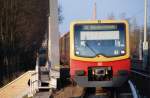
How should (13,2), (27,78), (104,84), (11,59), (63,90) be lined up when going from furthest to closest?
(11,59), (13,2), (27,78), (63,90), (104,84)

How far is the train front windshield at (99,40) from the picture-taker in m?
19.8

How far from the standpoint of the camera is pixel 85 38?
65.6 ft

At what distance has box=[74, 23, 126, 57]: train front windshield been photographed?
1978 centimetres

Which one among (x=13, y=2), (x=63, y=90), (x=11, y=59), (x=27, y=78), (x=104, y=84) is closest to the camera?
(x=104, y=84)

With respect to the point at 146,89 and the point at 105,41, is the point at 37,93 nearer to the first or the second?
the point at 105,41

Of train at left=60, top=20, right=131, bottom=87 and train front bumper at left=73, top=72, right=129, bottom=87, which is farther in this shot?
train at left=60, top=20, right=131, bottom=87

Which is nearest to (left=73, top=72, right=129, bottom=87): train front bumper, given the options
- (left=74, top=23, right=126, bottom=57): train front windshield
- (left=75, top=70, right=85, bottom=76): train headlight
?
(left=75, top=70, right=85, bottom=76): train headlight

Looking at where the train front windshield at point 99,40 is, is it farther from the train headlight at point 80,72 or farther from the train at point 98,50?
the train headlight at point 80,72

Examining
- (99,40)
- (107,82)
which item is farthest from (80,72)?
(99,40)

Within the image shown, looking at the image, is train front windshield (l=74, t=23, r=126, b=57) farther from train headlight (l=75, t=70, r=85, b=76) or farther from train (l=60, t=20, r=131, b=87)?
train headlight (l=75, t=70, r=85, b=76)

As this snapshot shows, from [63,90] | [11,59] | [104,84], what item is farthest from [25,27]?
[104,84]

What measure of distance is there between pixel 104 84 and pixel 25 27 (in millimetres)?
18597

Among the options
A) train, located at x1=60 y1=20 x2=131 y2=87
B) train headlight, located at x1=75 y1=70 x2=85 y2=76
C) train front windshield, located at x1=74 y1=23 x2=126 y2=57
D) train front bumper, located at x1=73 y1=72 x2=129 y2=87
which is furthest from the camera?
train front windshield, located at x1=74 y1=23 x2=126 y2=57

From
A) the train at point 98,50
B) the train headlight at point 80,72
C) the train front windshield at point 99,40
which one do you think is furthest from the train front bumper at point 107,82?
the train front windshield at point 99,40
